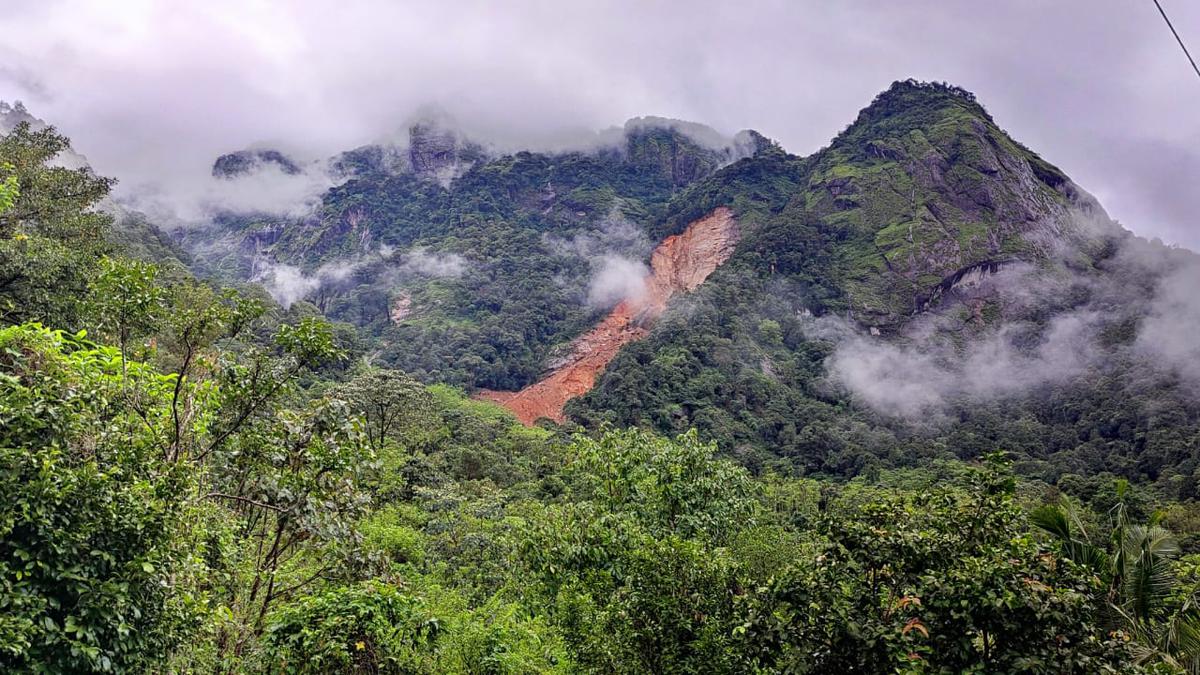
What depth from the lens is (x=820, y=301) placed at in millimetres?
77125

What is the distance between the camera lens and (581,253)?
343 ft

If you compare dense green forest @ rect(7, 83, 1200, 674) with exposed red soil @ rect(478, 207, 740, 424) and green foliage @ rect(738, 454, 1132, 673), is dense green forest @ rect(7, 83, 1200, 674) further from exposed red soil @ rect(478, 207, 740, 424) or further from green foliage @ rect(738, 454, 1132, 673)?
exposed red soil @ rect(478, 207, 740, 424)

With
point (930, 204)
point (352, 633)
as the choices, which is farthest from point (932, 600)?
point (930, 204)

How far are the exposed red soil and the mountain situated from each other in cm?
40

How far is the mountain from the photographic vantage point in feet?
190

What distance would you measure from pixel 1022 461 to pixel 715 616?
5481 centimetres

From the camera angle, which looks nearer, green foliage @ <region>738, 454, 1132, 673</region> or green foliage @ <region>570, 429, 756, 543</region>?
green foliage @ <region>738, 454, 1132, 673</region>

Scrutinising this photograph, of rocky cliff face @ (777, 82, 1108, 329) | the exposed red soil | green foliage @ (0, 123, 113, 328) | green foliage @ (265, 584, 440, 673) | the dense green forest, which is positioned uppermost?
rocky cliff face @ (777, 82, 1108, 329)

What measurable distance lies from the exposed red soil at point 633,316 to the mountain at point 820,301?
1.30ft

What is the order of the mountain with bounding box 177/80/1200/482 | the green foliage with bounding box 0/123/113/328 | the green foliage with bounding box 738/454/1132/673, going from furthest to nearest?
the mountain with bounding box 177/80/1200/482
the green foliage with bounding box 0/123/113/328
the green foliage with bounding box 738/454/1132/673

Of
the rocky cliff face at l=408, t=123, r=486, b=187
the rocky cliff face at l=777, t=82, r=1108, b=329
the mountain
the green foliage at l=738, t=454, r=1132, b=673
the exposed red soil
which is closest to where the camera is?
the green foliage at l=738, t=454, r=1132, b=673

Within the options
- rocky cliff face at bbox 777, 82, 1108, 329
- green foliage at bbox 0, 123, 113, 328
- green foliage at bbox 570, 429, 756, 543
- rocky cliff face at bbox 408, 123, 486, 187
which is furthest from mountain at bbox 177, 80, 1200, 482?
green foliage at bbox 570, 429, 756, 543

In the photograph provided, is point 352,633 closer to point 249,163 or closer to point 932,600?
point 932,600

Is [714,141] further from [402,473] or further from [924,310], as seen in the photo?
[402,473]
